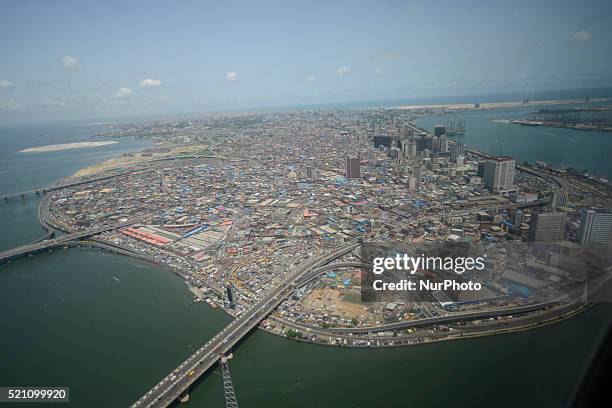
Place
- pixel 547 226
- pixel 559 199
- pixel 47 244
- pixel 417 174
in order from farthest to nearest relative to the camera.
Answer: pixel 417 174, pixel 47 244, pixel 559 199, pixel 547 226

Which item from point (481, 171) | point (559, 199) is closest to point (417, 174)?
point (481, 171)

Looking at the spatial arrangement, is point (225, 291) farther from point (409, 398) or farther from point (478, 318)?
point (478, 318)

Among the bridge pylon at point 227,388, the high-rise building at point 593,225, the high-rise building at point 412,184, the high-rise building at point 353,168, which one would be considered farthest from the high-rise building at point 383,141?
the bridge pylon at point 227,388

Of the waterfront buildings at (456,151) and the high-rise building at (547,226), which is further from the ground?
the waterfront buildings at (456,151)

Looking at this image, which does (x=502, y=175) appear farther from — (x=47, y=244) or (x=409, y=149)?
(x=47, y=244)

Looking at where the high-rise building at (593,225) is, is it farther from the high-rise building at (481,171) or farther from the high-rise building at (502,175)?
the high-rise building at (481,171)

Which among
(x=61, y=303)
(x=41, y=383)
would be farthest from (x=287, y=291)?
(x=61, y=303)

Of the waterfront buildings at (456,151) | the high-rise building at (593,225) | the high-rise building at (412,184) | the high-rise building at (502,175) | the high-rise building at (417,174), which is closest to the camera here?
the high-rise building at (593,225)
